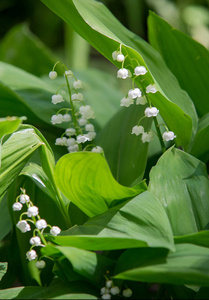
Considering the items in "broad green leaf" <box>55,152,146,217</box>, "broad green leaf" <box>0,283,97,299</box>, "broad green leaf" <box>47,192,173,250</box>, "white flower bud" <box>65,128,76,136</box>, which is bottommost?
"broad green leaf" <box>0,283,97,299</box>

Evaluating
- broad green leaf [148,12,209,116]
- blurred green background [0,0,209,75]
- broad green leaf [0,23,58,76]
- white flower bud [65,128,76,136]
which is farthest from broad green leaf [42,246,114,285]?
blurred green background [0,0,209,75]

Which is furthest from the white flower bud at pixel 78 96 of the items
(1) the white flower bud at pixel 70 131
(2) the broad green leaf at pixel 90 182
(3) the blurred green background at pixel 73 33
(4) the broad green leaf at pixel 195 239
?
(3) the blurred green background at pixel 73 33

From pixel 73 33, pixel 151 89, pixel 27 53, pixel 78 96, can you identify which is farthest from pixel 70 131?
pixel 73 33

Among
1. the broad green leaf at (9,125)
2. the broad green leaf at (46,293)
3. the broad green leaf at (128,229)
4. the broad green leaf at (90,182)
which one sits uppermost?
the broad green leaf at (9,125)

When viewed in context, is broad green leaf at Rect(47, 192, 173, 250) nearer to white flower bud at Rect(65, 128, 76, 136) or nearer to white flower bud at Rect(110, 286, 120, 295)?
white flower bud at Rect(110, 286, 120, 295)

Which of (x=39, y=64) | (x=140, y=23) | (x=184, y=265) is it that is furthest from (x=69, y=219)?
(x=140, y=23)

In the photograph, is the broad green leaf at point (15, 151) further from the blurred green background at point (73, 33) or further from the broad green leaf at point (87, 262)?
the blurred green background at point (73, 33)
